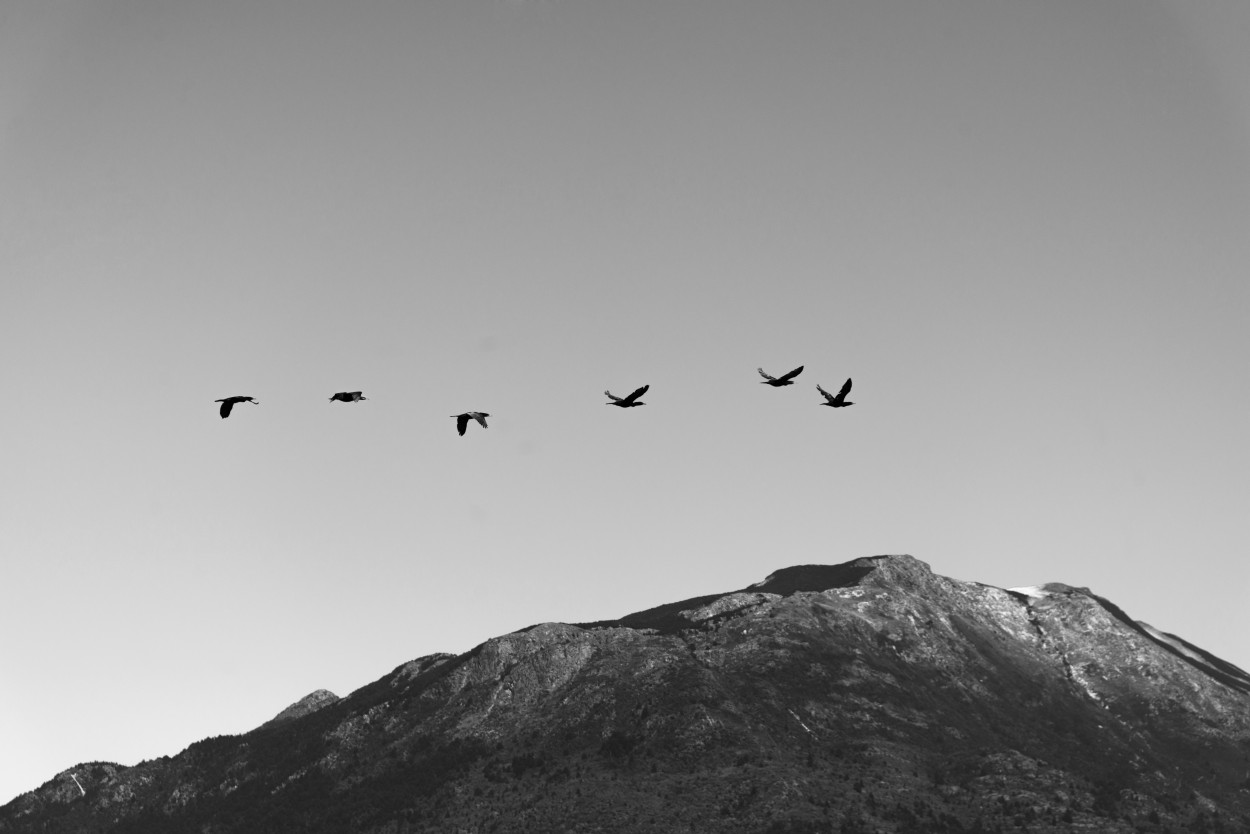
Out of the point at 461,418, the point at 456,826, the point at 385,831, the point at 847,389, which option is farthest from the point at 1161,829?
the point at 461,418

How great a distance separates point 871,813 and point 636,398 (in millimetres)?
125807

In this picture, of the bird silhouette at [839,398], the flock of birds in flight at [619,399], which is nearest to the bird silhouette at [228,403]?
the flock of birds in flight at [619,399]

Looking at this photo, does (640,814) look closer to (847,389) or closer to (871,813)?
(871,813)

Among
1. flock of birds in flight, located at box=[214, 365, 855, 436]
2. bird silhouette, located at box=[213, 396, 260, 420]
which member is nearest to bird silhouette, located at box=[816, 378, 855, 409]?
flock of birds in flight, located at box=[214, 365, 855, 436]

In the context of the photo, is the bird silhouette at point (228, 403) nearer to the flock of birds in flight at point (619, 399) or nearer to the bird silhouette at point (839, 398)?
the flock of birds in flight at point (619, 399)

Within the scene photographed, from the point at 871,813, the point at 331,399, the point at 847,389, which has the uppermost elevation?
the point at 331,399

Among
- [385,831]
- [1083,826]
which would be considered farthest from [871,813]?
[385,831]

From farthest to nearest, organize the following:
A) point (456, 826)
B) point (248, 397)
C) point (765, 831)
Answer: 1. point (456, 826)
2. point (765, 831)
3. point (248, 397)

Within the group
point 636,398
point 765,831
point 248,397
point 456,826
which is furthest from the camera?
point 456,826

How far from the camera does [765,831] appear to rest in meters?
181

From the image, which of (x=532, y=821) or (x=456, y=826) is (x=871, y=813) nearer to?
(x=532, y=821)

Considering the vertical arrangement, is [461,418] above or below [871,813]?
above

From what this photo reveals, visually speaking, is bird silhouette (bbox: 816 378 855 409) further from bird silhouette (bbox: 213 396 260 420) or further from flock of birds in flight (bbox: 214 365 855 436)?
bird silhouette (bbox: 213 396 260 420)

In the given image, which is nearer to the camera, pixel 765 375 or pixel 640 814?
pixel 765 375
